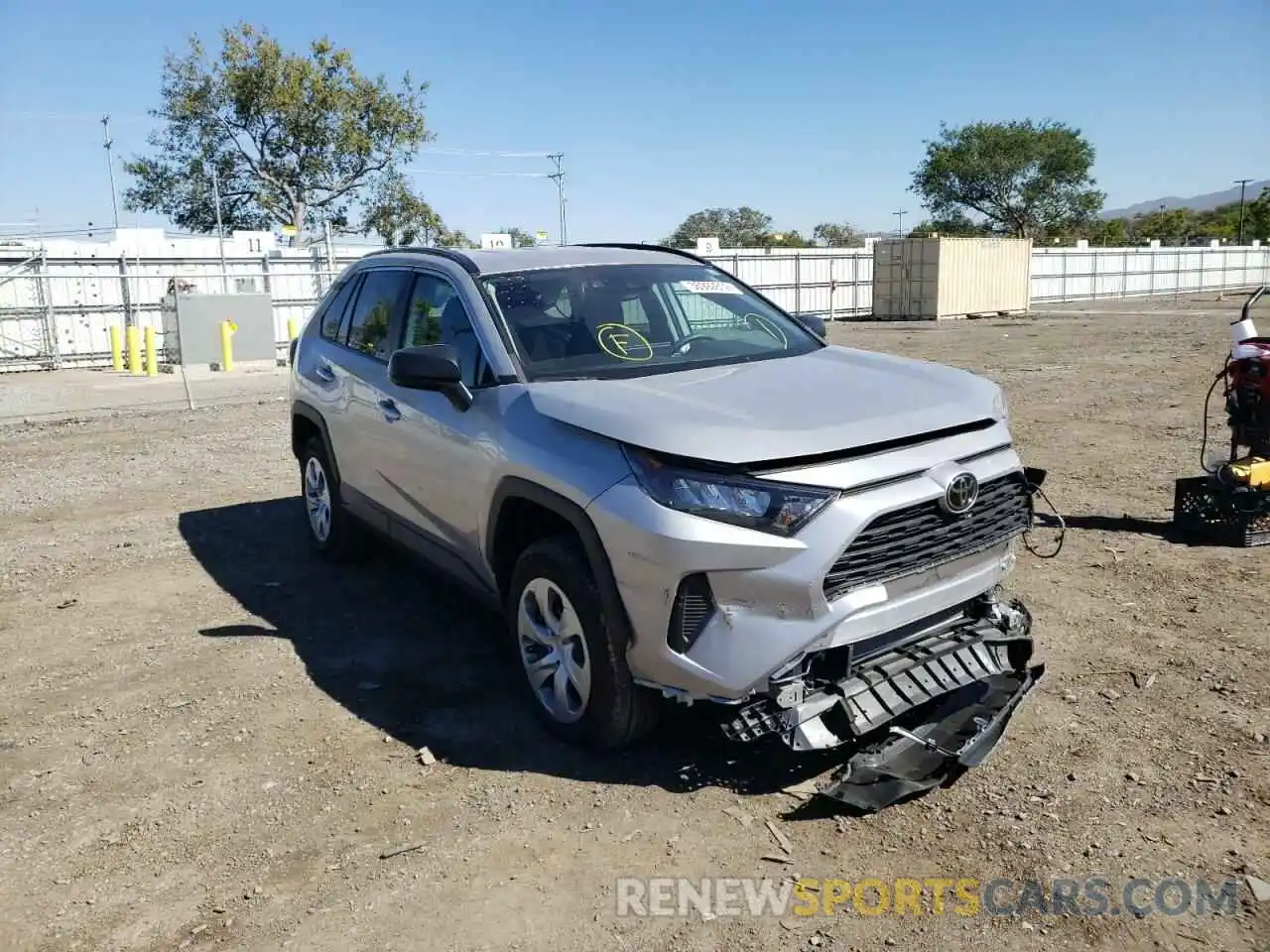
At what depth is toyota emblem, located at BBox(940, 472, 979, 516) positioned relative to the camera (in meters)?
3.42

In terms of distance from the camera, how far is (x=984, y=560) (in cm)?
372

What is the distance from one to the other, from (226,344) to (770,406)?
59.9 feet

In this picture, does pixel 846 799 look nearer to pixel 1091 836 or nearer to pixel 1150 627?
pixel 1091 836

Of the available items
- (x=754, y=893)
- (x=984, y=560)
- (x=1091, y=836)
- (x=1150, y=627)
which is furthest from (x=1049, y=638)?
(x=754, y=893)

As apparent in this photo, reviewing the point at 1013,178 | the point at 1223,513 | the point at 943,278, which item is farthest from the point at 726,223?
the point at 1223,513

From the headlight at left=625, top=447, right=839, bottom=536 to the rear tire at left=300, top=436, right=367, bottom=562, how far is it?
10.7ft

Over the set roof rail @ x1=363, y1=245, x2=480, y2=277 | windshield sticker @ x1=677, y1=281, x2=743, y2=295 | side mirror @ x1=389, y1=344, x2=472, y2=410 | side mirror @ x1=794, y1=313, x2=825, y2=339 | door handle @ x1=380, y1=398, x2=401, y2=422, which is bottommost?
door handle @ x1=380, y1=398, x2=401, y2=422

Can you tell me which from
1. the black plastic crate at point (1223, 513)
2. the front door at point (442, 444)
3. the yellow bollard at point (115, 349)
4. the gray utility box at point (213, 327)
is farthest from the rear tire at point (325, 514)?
the yellow bollard at point (115, 349)

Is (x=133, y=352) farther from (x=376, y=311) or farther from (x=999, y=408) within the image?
(x=999, y=408)

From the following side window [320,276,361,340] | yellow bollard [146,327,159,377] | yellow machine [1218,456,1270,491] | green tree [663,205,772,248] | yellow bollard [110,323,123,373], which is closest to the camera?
yellow machine [1218,456,1270,491]

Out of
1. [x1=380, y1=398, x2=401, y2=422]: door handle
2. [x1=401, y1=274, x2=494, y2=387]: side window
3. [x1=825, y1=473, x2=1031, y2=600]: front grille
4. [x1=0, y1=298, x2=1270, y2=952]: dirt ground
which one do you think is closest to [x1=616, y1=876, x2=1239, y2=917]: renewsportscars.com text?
[x1=0, y1=298, x2=1270, y2=952]: dirt ground

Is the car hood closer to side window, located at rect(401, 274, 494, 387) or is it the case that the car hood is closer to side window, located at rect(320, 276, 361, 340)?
side window, located at rect(401, 274, 494, 387)

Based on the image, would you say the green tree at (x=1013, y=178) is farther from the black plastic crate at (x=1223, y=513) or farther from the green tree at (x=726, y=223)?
the black plastic crate at (x=1223, y=513)

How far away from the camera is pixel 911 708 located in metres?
3.54
